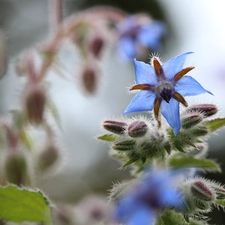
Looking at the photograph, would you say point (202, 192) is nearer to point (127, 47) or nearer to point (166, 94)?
point (166, 94)

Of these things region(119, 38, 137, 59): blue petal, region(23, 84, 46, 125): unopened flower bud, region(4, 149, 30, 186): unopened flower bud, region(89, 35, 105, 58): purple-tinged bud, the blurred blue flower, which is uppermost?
region(119, 38, 137, 59): blue petal

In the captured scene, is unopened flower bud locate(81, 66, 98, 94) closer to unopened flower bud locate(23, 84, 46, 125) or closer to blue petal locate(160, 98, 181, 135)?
unopened flower bud locate(23, 84, 46, 125)

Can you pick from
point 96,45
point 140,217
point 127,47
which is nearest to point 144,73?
point 140,217

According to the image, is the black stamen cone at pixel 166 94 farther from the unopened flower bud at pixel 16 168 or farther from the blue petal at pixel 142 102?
the unopened flower bud at pixel 16 168

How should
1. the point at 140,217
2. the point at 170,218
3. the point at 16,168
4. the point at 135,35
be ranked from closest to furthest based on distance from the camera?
1. the point at 140,217
2. the point at 170,218
3. the point at 16,168
4. the point at 135,35

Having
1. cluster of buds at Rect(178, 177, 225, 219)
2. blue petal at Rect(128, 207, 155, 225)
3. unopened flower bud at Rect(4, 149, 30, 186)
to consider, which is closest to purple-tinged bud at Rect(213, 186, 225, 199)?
cluster of buds at Rect(178, 177, 225, 219)

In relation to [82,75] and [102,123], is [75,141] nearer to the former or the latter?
[82,75]
